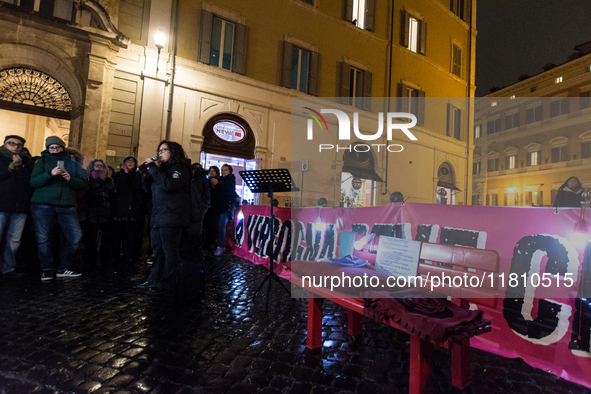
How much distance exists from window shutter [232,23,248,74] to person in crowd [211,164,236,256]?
606cm

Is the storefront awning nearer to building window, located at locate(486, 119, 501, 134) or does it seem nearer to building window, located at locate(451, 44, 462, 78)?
building window, located at locate(451, 44, 462, 78)

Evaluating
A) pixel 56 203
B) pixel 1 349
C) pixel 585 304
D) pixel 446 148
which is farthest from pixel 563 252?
pixel 446 148

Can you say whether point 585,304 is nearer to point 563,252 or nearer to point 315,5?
point 563,252

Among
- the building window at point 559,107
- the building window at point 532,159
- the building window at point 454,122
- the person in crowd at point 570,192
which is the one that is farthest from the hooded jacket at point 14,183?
the building window at point 559,107

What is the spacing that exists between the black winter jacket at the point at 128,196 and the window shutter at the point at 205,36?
6.81 metres

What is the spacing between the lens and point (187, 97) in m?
11.0

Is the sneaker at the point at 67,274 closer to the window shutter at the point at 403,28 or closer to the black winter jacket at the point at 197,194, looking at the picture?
the black winter jacket at the point at 197,194

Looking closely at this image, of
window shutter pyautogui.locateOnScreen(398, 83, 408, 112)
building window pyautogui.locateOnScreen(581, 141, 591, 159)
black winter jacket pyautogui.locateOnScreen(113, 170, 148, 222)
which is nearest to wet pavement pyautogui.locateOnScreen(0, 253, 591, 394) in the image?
black winter jacket pyautogui.locateOnScreen(113, 170, 148, 222)

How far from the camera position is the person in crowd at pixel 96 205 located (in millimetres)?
5840

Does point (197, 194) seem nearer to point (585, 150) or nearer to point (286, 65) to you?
point (286, 65)

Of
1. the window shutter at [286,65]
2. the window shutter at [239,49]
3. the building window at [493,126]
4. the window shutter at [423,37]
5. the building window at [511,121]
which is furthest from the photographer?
the building window at [493,126]

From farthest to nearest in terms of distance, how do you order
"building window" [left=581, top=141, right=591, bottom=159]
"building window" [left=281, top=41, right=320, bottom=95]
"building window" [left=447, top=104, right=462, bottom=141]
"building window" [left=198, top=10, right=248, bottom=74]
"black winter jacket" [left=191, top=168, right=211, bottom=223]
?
1. "building window" [left=581, top=141, right=591, bottom=159]
2. "building window" [left=447, top=104, right=462, bottom=141]
3. "building window" [left=281, top=41, right=320, bottom=95]
4. "building window" [left=198, top=10, right=248, bottom=74]
5. "black winter jacket" [left=191, top=168, right=211, bottom=223]

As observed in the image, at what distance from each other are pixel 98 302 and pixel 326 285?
2.93 metres

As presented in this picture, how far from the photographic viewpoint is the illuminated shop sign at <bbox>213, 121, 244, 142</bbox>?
11.7 m
